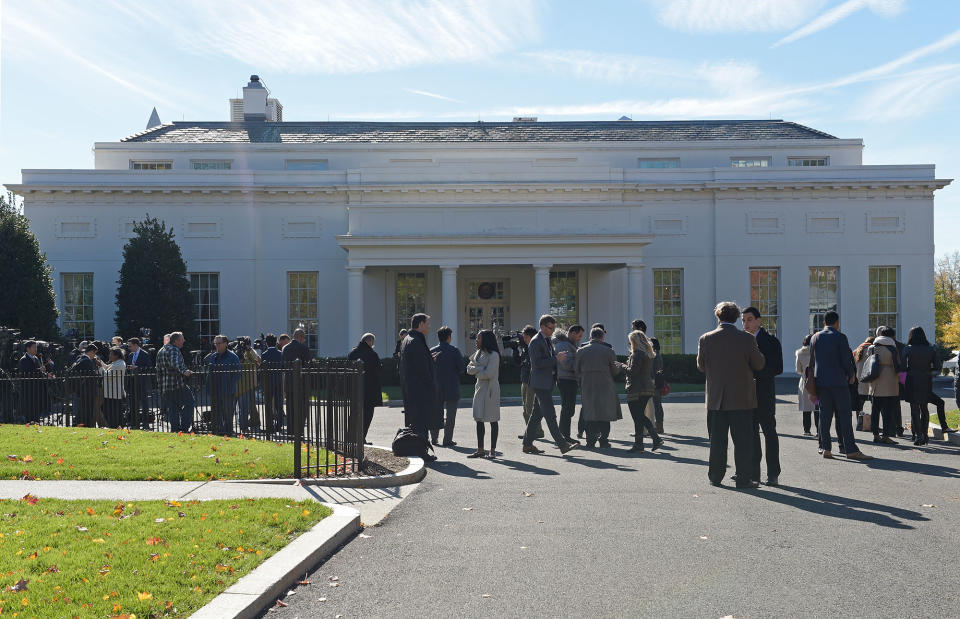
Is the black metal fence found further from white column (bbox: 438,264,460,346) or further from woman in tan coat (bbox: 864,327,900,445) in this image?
white column (bbox: 438,264,460,346)

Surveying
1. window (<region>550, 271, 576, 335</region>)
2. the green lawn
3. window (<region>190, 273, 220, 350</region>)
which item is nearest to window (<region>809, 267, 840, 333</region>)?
window (<region>550, 271, 576, 335</region>)

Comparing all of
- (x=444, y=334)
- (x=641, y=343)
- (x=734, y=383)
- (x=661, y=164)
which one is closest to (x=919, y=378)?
(x=641, y=343)

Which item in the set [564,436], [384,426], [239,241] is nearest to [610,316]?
[239,241]

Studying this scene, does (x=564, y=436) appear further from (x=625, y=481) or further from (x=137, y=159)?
(x=137, y=159)

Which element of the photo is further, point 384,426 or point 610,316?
point 610,316

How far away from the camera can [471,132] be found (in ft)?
132

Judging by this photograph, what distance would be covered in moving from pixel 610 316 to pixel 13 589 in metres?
31.5

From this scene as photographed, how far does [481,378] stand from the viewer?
491 inches

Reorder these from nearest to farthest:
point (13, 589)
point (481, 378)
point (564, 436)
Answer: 1. point (13, 589)
2. point (481, 378)
3. point (564, 436)

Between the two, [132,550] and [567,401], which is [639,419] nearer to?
[567,401]

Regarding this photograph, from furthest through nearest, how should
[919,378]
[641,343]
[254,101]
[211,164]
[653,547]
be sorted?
[254,101] < [211,164] < [919,378] < [641,343] < [653,547]

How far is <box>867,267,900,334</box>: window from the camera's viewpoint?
118 feet

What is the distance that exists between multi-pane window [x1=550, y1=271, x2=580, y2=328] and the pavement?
24787 mm

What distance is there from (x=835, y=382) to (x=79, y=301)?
31.5 m
